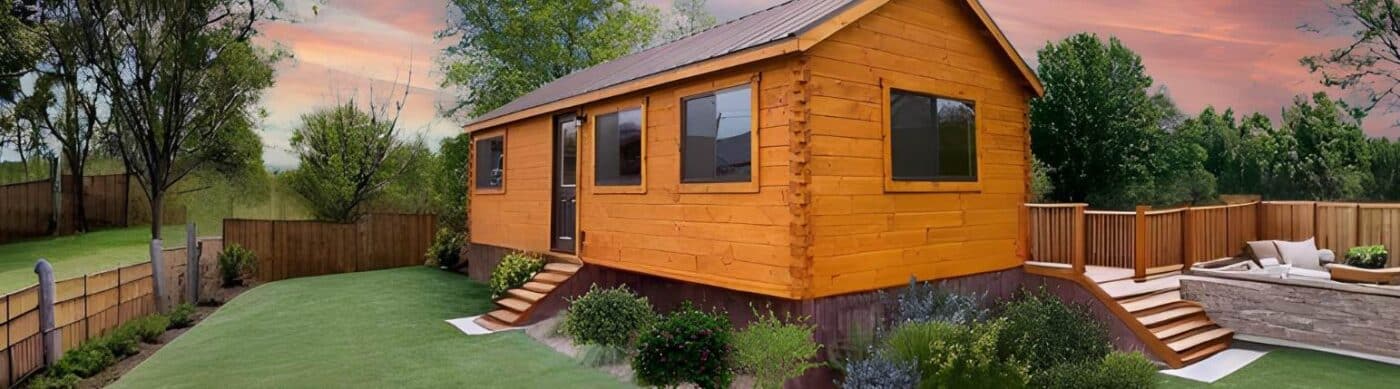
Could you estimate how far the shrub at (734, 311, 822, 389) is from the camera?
628cm

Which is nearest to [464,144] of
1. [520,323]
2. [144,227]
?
[144,227]

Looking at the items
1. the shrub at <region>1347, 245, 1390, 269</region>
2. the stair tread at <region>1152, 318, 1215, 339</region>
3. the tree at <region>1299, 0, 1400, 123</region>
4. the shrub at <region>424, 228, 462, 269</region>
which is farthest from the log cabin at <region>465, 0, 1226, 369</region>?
the tree at <region>1299, 0, 1400, 123</region>

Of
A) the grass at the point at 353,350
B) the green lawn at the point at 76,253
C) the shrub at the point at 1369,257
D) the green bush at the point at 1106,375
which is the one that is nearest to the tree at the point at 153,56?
the green lawn at the point at 76,253

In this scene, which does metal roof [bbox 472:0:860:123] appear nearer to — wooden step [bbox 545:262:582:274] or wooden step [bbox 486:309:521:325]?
wooden step [bbox 545:262:582:274]

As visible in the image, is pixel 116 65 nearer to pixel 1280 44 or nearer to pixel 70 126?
pixel 70 126

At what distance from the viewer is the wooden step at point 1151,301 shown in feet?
30.3

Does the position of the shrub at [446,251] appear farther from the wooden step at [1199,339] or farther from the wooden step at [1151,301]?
the wooden step at [1199,339]

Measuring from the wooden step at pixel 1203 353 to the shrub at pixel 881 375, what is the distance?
488 cm

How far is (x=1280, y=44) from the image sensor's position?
25.9 meters

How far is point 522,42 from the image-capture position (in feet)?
88.7

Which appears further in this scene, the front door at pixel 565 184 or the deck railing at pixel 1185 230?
the front door at pixel 565 184

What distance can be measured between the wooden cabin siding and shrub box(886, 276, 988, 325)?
0.22m

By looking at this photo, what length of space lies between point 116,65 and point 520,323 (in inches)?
409

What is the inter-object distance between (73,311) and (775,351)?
944cm
